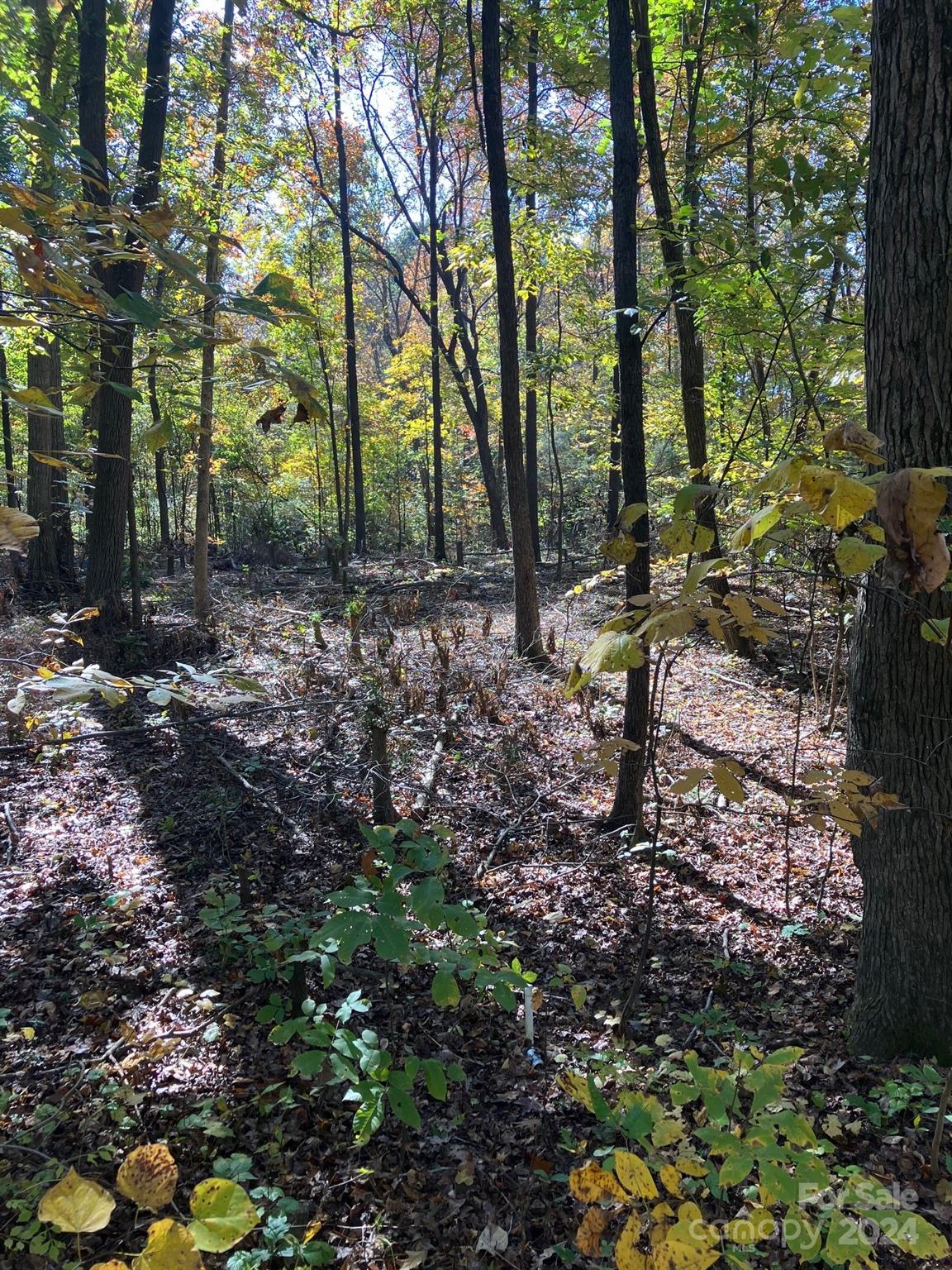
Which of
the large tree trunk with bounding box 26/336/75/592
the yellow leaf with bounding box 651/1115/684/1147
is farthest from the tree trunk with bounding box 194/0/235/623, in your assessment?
the yellow leaf with bounding box 651/1115/684/1147

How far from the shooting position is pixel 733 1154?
Answer: 1.51 meters

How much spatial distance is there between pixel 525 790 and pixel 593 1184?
4.02 meters

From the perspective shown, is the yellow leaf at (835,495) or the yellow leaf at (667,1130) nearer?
Answer: the yellow leaf at (835,495)

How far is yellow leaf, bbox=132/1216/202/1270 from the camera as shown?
955mm

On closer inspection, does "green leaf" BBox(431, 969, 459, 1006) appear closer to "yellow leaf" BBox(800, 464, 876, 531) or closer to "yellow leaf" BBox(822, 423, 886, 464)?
"yellow leaf" BBox(800, 464, 876, 531)

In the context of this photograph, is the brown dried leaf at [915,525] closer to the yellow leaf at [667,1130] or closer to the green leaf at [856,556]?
the green leaf at [856,556]

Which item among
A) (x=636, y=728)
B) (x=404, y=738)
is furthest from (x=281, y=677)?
(x=636, y=728)

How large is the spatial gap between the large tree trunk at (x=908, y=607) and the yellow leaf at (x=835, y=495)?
2.23 ft

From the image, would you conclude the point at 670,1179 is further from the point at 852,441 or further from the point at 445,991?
the point at 852,441

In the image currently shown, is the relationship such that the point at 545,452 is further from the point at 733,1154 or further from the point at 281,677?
the point at 733,1154

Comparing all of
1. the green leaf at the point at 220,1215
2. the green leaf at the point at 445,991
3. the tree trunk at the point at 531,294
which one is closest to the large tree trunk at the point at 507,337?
the tree trunk at the point at 531,294

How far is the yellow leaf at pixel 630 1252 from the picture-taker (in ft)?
4.06

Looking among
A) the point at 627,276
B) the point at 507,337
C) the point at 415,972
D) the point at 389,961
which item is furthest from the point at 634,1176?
the point at 507,337

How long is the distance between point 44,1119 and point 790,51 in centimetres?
492
